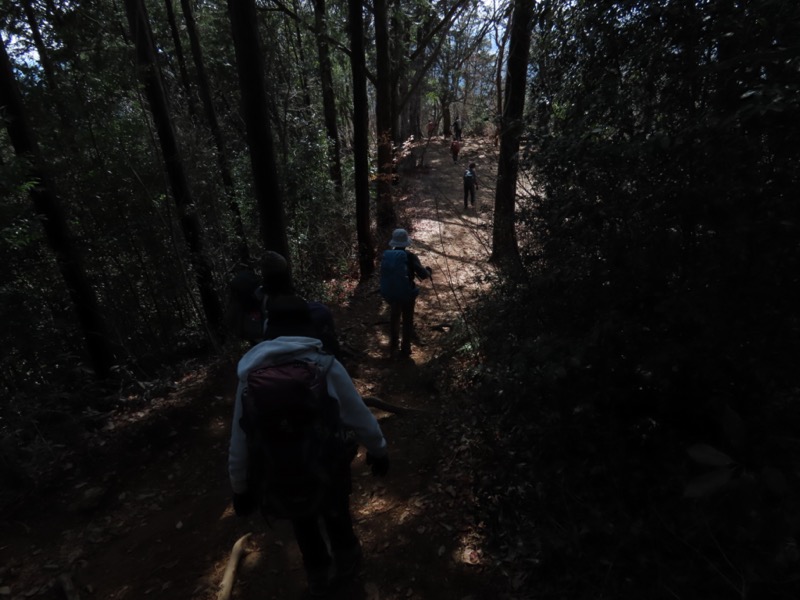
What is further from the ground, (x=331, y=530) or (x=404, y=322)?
(x=331, y=530)

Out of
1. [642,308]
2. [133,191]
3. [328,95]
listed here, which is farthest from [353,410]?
[328,95]

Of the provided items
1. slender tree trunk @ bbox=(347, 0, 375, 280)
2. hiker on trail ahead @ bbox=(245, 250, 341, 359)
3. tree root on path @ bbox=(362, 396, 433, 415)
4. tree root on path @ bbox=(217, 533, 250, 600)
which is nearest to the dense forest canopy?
slender tree trunk @ bbox=(347, 0, 375, 280)

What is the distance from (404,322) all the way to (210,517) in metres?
3.79

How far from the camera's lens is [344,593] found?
307 cm

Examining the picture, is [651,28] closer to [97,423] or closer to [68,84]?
[97,423]

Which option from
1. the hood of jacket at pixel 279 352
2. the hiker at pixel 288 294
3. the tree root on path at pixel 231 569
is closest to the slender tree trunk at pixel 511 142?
the hiker at pixel 288 294

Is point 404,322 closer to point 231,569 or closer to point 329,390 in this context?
point 231,569

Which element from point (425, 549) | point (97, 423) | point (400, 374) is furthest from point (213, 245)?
point (425, 549)

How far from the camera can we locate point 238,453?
7.79 ft

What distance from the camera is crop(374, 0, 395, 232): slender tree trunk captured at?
11469mm

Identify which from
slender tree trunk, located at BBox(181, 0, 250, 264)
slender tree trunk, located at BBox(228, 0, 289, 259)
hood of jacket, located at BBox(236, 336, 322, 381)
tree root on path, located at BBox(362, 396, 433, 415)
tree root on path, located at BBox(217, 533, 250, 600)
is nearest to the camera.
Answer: hood of jacket, located at BBox(236, 336, 322, 381)

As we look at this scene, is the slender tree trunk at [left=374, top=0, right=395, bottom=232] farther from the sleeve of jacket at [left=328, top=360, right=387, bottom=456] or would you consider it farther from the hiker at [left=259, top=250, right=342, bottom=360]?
the sleeve of jacket at [left=328, top=360, right=387, bottom=456]

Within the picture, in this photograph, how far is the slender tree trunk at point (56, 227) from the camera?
6121mm

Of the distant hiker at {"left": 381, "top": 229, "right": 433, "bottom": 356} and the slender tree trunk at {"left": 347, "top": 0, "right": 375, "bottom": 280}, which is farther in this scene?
the slender tree trunk at {"left": 347, "top": 0, "right": 375, "bottom": 280}
